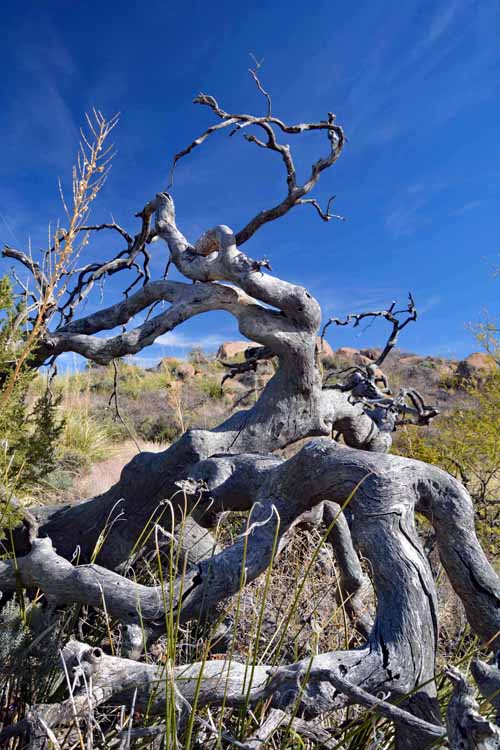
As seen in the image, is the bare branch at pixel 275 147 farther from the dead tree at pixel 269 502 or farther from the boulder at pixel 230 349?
the boulder at pixel 230 349

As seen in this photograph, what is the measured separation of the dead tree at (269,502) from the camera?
1499mm

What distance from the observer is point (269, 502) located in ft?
7.98

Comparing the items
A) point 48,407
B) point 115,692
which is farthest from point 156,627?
point 48,407

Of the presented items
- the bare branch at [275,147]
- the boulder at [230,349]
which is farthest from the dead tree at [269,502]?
Result: the boulder at [230,349]

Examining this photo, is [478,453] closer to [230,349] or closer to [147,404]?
[147,404]

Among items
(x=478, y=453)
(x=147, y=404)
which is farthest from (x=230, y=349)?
(x=478, y=453)

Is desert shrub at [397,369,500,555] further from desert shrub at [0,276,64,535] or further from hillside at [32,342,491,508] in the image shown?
desert shrub at [0,276,64,535]

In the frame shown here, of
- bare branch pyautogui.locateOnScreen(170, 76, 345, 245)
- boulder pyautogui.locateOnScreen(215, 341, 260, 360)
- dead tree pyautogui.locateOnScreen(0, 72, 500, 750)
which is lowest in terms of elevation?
dead tree pyautogui.locateOnScreen(0, 72, 500, 750)

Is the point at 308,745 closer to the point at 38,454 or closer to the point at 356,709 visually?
the point at 356,709

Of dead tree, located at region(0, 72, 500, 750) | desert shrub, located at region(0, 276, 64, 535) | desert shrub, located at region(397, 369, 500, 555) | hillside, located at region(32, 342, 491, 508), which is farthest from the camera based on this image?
hillside, located at region(32, 342, 491, 508)

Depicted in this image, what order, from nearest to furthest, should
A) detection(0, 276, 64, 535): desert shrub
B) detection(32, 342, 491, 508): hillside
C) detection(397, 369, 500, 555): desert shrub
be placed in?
detection(0, 276, 64, 535): desert shrub
detection(397, 369, 500, 555): desert shrub
detection(32, 342, 491, 508): hillside

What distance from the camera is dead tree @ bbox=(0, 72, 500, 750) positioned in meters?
1.50

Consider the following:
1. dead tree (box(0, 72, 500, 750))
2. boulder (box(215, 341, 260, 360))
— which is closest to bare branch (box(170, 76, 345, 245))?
dead tree (box(0, 72, 500, 750))

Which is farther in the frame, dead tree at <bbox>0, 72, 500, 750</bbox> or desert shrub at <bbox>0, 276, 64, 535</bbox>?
desert shrub at <bbox>0, 276, 64, 535</bbox>
